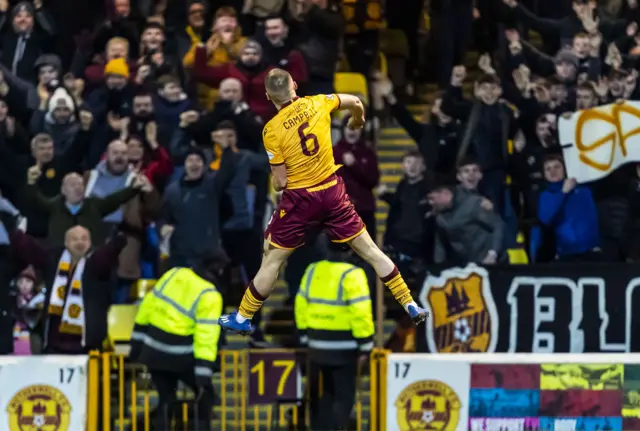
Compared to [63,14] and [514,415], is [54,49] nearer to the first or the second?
[63,14]

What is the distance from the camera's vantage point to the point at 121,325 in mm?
14148

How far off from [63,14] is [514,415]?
6838 mm

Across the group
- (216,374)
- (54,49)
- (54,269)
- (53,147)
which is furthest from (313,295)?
(54,49)

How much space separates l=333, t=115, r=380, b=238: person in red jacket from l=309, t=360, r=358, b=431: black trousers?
175cm

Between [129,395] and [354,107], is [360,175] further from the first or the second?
[354,107]

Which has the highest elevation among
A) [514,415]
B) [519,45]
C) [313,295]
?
[519,45]

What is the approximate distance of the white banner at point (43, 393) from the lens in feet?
41.5

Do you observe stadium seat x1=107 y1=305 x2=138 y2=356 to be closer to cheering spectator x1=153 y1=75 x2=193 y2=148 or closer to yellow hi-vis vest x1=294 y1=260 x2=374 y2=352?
cheering spectator x1=153 y1=75 x2=193 y2=148

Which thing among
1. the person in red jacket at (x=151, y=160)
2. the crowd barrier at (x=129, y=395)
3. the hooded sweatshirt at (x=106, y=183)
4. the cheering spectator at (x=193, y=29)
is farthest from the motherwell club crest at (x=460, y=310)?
the cheering spectator at (x=193, y=29)

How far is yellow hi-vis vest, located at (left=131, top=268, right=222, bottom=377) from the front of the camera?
1267 centimetres

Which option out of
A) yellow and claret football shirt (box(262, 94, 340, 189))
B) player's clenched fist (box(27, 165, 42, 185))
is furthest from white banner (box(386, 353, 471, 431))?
player's clenched fist (box(27, 165, 42, 185))

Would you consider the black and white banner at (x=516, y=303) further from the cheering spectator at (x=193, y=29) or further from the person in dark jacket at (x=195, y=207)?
the cheering spectator at (x=193, y=29)

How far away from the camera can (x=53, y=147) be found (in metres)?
14.9

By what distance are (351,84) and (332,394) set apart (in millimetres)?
3874
